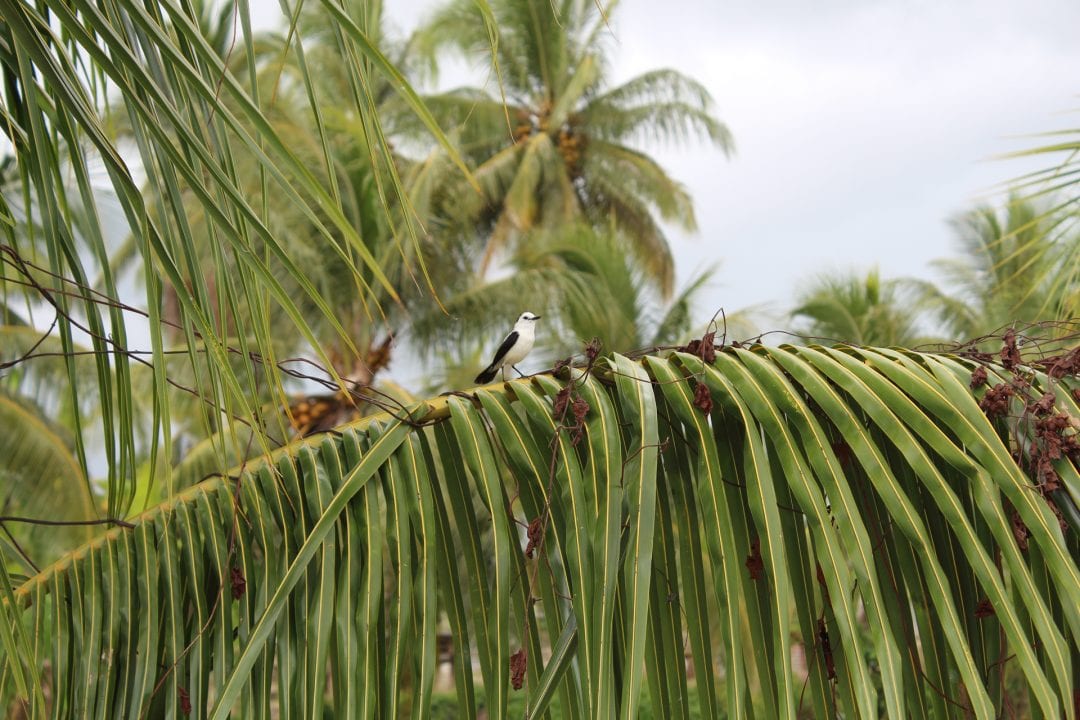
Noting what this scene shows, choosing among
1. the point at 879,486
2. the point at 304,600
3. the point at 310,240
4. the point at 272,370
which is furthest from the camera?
the point at 310,240

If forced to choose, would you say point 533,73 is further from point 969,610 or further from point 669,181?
point 969,610

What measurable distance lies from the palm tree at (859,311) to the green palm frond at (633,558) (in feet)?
41.7

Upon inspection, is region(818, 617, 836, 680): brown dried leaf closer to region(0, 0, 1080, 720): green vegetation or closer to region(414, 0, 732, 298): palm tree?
region(0, 0, 1080, 720): green vegetation

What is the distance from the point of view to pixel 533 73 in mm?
19406

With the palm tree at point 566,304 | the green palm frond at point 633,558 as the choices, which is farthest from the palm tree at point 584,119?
the green palm frond at point 633,558

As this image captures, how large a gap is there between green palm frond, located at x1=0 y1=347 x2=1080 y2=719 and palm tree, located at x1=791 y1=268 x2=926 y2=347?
12701 mm

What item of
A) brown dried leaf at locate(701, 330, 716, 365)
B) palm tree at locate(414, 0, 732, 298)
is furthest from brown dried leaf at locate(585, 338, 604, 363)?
palm tree at locate(414, 0, 732, 298)

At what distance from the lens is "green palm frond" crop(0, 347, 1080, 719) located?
117 cm

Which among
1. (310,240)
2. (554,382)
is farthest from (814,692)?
(310,240)

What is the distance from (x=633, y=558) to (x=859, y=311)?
14363 mm

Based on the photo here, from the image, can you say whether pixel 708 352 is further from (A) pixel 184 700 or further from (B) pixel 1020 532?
(A) pixel 184 700

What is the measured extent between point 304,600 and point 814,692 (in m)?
0.70

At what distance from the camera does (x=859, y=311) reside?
14.9 metres

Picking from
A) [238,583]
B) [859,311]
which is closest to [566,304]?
[859,311]
